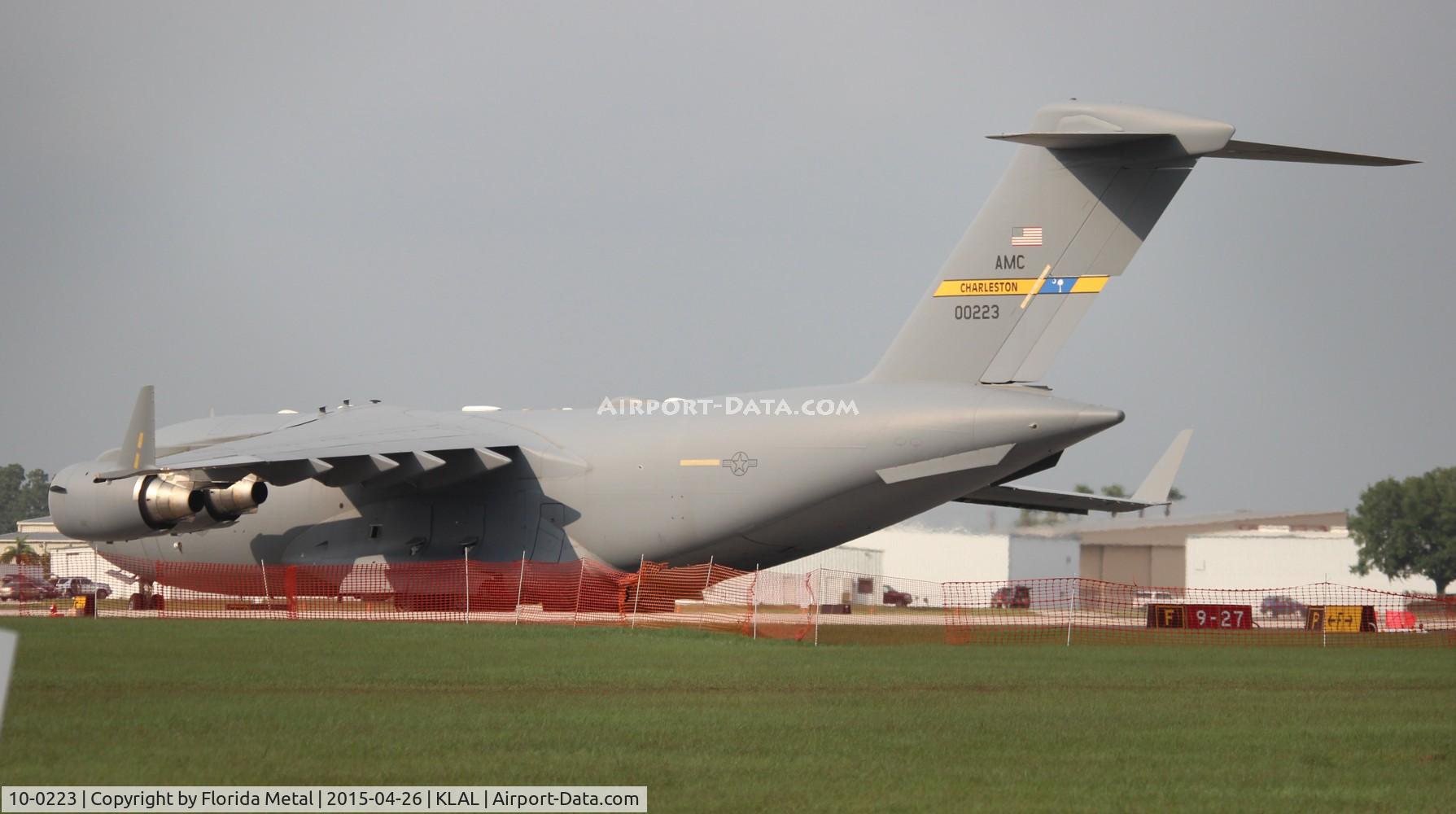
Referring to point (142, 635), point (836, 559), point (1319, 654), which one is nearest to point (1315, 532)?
point (836, 559)

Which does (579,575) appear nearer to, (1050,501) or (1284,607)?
(1050,501)

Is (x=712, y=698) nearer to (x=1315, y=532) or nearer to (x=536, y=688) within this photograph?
(x=536, y=688)

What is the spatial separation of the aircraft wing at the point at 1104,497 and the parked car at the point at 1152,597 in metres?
10.8

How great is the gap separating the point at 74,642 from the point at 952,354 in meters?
9.58

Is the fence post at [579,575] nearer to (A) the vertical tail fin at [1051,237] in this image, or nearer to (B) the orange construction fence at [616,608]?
(B) the orange construction fence at [616,608]

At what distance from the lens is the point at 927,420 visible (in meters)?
17.2

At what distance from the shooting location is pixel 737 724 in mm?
8867

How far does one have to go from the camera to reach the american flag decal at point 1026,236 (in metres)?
17.0

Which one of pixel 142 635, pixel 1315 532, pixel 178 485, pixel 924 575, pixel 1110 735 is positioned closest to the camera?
pixel 1110 735

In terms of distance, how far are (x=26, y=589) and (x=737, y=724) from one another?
84.5 feet

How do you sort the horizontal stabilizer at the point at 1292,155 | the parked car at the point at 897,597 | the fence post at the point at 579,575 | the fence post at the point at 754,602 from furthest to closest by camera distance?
the parked car at the point at 897,597 < the fence post at the point at 579,575 < the fence post at the point at 754,602 < the horizontal stabilizer at the point at 1292,155

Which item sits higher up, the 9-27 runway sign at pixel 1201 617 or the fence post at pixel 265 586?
the fence post at pixel 265 586

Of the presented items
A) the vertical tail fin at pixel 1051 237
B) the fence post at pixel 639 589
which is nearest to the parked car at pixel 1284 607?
the fence post at pixel 639 589

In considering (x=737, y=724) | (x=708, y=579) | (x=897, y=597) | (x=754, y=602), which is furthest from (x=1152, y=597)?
(x=737, y=724)
